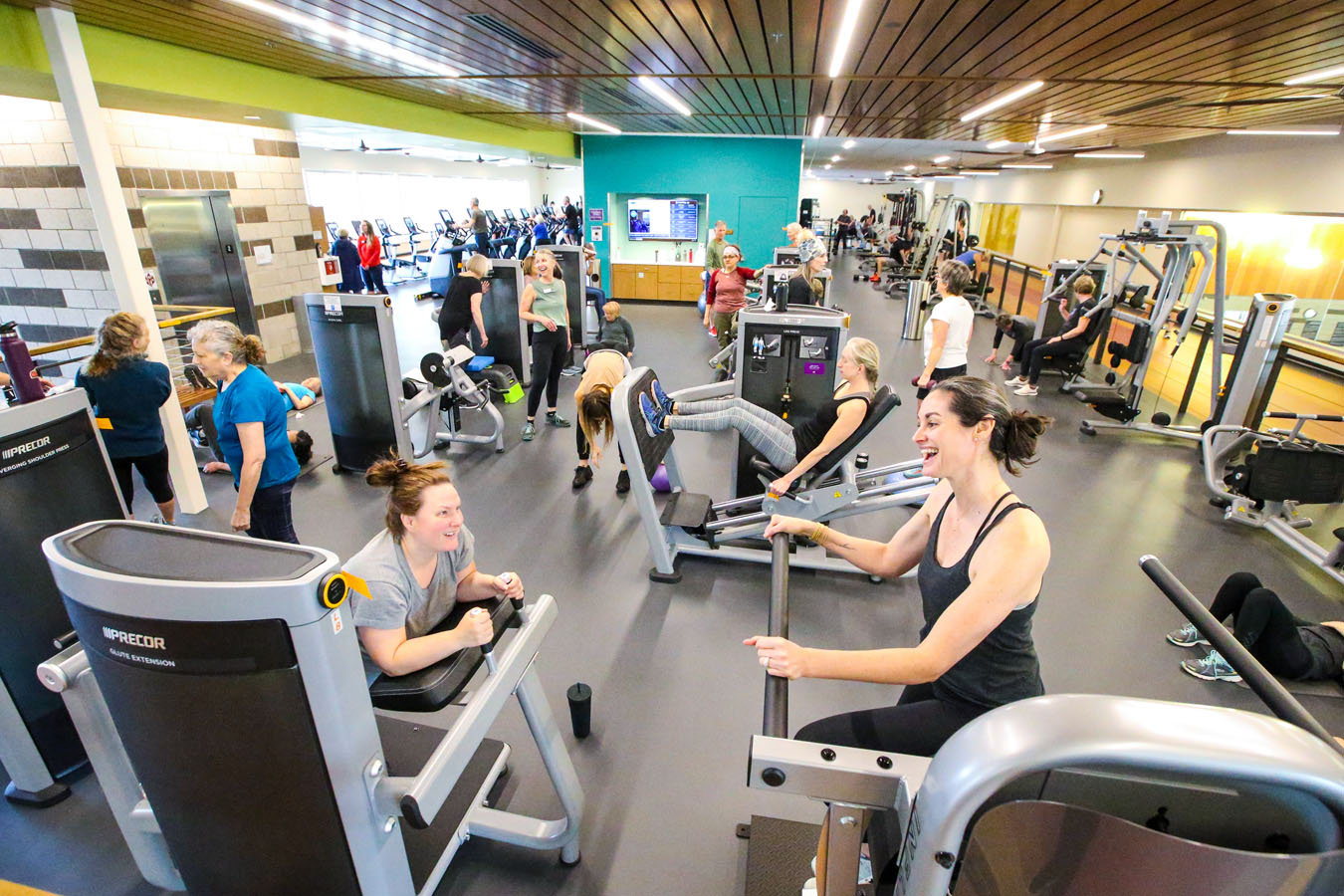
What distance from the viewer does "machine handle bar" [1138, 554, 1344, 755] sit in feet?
4.35

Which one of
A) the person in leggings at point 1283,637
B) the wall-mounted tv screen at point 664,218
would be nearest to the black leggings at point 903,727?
the person in leggings at point 1283,637

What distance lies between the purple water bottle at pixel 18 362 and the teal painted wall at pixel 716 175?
34.3ft

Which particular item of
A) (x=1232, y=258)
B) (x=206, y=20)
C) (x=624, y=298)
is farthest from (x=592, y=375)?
(x=1232, y=258)

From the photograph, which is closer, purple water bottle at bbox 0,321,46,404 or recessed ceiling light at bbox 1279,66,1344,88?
purple water bottle at bbox 0,321,46,404

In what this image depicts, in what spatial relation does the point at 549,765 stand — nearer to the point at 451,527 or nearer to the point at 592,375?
the point at 451,527

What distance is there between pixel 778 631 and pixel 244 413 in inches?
103

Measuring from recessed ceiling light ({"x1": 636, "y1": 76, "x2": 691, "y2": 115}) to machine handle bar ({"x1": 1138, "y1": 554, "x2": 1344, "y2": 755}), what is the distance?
5.77 meters

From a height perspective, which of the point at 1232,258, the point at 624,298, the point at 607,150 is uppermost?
the point at 607,150

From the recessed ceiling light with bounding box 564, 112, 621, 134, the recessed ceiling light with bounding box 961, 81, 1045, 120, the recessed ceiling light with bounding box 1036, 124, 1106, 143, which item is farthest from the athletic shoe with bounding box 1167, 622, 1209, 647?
the recessed ceiling light with bounding box 564, 112, 621, 134

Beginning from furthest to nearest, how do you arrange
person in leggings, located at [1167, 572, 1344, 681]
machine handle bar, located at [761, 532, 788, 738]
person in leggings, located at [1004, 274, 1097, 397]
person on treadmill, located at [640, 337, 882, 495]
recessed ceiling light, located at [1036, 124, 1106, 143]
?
recessed ceiling light, located at [1036, 124, 1106, 143] → person in leggings, located at [1004, 274, 1097, 397] → person on treadmill, located at [640, 337, 882, 495] → person in leggings, located at [1167, 572, 1344, 681] → machine handle bar, located at [761, 532, 788, 738]

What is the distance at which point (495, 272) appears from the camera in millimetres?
7273

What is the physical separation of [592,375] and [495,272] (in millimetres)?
3558

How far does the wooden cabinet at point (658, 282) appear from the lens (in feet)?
42.0

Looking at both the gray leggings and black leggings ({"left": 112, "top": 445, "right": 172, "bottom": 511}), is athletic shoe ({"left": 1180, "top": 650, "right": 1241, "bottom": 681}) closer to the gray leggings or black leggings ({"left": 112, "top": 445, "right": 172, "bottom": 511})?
the gray leggings
